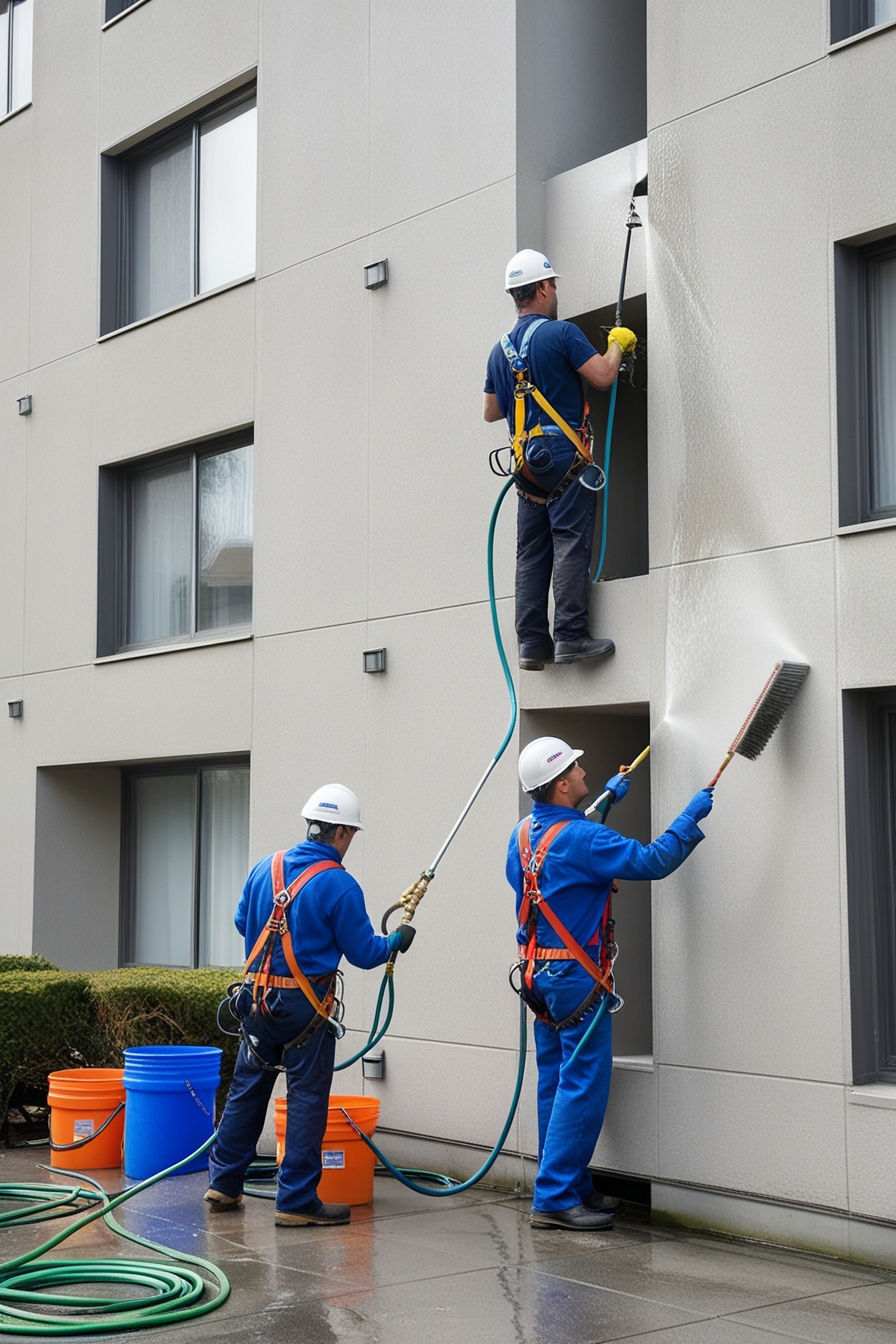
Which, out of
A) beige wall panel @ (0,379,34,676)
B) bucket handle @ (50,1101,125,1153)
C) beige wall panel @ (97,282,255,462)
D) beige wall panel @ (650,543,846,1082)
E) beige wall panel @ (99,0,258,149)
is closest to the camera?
beige wall panel @ (650,543,846,1082)

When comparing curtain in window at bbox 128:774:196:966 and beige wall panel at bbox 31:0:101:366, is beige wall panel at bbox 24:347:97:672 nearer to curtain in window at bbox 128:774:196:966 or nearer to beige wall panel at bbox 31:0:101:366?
beige wall panel at bbox 31:0:101:366

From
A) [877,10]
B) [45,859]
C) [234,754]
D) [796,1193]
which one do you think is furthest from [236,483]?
[796,1193]

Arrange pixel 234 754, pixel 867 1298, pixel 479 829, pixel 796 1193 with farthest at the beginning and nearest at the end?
pixel 234 754 → pixel 479 829 → pixel 796 1193 → pixel 867 1298

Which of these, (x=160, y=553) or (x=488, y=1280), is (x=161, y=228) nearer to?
(x=160, y=553)

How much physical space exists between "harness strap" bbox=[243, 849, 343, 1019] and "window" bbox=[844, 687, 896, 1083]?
2.38 metres

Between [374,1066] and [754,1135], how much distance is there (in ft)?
8.88

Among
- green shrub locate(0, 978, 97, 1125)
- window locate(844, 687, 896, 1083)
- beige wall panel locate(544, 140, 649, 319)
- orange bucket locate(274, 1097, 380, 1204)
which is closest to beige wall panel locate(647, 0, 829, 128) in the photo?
beige wall panel locate(544, 140, 649, 319)

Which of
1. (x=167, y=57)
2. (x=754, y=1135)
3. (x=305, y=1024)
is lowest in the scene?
(x=754, y=1135)

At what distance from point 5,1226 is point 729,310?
211 inches

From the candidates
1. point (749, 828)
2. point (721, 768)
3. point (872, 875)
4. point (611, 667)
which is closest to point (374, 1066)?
point (611, 667)

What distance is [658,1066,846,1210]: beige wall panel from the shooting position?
6.38 meters

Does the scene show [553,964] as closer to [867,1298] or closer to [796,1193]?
[796,1193]

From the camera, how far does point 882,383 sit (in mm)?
6777

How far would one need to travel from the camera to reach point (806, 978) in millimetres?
6523
